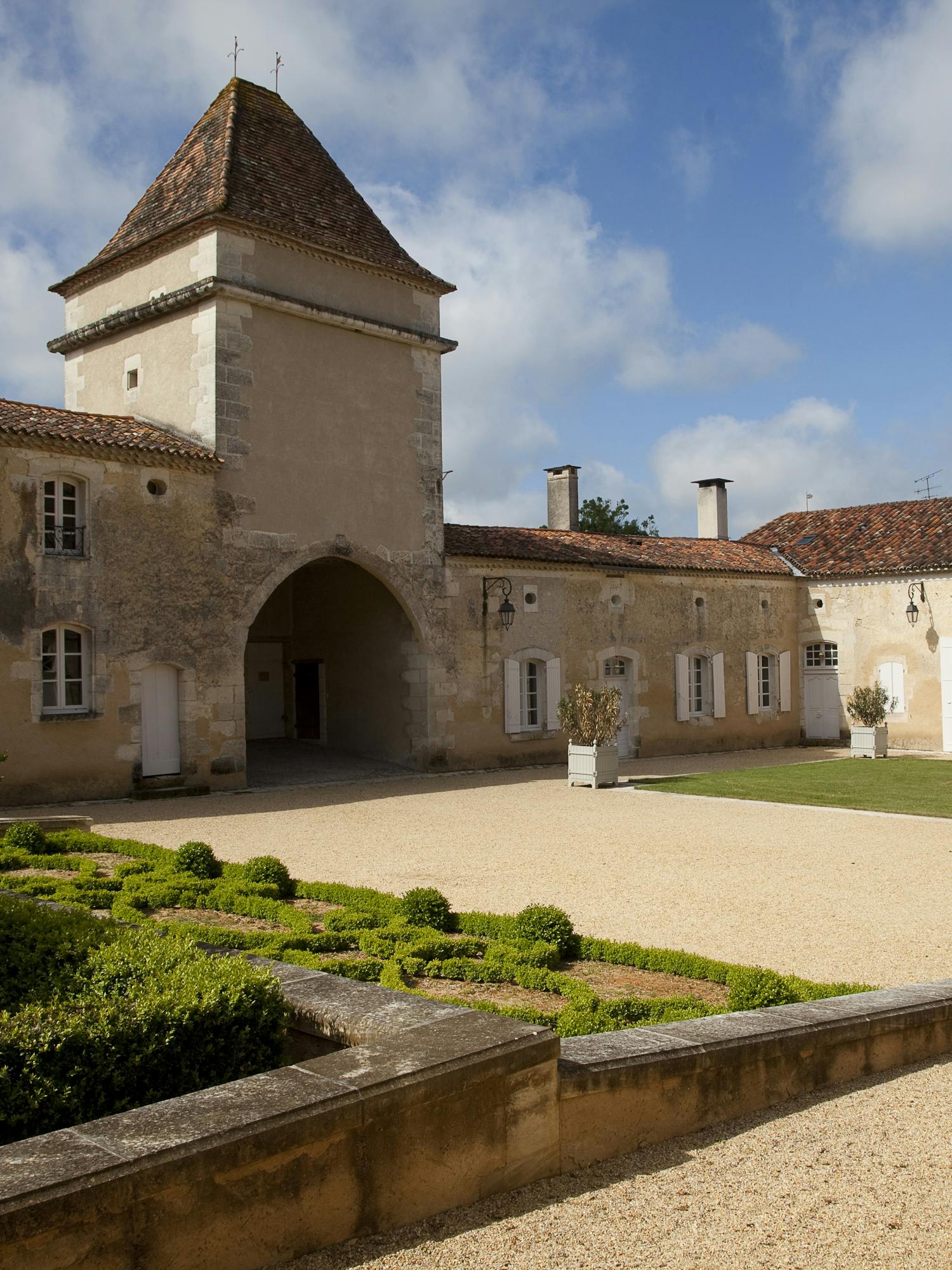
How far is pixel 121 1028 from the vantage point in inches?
126

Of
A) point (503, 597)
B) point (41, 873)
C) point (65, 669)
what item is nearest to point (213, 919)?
point (41, 873)

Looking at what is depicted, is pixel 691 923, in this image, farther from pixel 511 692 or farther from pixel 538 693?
pixel 538 693

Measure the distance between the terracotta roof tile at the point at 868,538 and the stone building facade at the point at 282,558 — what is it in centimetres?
33

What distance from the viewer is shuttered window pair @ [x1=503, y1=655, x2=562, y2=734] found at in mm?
18609

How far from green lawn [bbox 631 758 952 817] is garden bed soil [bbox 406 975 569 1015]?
830cm

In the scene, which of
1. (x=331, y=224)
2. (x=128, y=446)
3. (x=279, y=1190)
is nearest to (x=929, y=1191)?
(x=279, y=1190)

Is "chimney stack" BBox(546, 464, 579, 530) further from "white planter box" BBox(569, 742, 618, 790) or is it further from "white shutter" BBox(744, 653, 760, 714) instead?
"white planter box" BBox(569, 742, 618, 790)

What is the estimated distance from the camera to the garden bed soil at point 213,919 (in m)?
6.70

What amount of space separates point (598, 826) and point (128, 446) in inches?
286

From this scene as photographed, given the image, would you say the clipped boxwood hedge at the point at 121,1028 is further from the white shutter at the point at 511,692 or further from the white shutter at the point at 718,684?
the white shutter at the point at 718,684

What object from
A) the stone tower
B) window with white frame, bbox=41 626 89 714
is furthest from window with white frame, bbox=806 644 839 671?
window with white frame, bbox=41 626 89 714

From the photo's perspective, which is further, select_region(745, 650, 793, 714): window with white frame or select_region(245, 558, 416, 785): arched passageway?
select_region(745, 650, 793, 714): window with white frame

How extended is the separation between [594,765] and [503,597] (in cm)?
379

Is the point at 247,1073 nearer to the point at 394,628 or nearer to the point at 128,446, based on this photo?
the point at 128,446
